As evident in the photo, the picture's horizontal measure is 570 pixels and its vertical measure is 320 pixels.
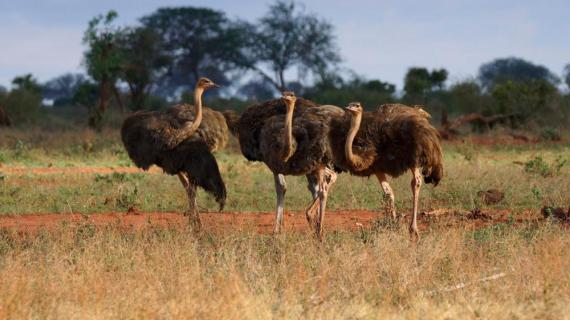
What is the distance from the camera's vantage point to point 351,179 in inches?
470

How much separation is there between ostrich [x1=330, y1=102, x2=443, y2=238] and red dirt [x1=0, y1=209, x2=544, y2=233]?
480 millimetres

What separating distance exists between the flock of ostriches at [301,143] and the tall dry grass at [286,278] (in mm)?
951

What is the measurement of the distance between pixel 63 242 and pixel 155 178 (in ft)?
19.8

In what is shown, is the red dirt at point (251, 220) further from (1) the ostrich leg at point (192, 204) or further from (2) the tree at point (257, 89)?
(2) the tree at point (257, 89)

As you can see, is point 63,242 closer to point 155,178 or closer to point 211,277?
point 211,277

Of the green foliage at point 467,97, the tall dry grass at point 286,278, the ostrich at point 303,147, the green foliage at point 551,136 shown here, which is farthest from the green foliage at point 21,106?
the tall dry grass at point 286,278

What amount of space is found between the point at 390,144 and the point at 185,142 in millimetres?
2169

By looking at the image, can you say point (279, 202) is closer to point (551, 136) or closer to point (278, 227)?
point (278, 227)

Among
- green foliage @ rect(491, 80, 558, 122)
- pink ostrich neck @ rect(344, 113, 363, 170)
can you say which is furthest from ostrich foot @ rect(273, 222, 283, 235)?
green foliage @ rect(491, 80, 558, 122)

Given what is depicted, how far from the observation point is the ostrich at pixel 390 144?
7.46 meters

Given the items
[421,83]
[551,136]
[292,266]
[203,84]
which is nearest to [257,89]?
[421,83]

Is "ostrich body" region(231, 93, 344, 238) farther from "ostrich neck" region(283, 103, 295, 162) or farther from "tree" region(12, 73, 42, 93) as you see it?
"tree" region(12, 73, 42, 93)

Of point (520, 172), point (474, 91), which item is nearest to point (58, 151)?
point (520, 172)

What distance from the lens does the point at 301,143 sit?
807 centimetres
